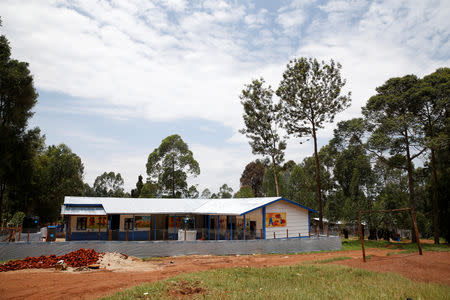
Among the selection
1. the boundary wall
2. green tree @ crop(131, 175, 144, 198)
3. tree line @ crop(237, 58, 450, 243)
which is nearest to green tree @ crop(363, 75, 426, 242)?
tree line @ crop(237, 58, 450, 243)

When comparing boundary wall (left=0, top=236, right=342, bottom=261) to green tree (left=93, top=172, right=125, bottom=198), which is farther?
green tree (left=93, top=172, right=125, bottom=198)

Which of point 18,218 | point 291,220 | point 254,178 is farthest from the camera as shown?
point 254,178

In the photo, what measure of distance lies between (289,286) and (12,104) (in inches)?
1176

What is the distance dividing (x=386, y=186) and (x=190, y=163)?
3064 cm

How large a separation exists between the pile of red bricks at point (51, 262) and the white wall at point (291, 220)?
1400cm

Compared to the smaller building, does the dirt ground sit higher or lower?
lower

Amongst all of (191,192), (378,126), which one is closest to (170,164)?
(191,192)

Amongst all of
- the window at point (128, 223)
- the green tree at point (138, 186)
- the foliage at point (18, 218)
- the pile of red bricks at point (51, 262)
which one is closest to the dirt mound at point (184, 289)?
the pile of red bricks at point (51, 262)

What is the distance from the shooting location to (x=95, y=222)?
27250mm

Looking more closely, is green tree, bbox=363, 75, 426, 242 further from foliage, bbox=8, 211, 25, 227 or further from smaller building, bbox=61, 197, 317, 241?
foliage, bbox=8, 211, 25, 227

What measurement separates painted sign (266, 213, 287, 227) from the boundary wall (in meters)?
2.25

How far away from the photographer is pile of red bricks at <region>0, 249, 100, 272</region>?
54.7 feet

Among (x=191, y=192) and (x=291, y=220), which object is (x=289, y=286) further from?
(x=191, y=192)

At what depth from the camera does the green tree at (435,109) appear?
91.0 ft
